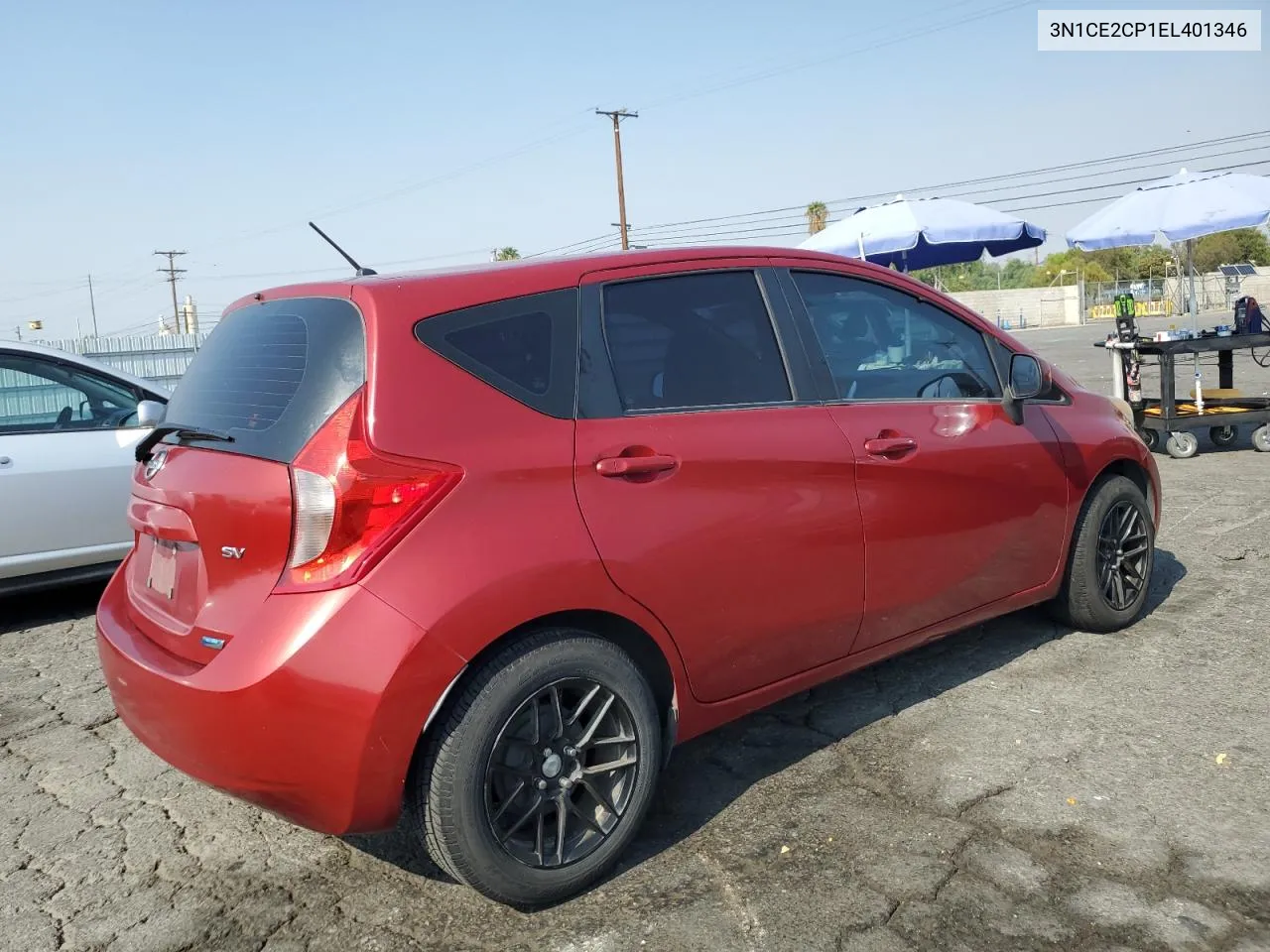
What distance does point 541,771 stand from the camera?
9.01 ft

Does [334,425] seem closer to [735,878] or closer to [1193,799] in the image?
[735,878]

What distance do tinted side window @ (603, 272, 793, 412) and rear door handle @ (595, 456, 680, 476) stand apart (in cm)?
16

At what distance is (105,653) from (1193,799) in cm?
322

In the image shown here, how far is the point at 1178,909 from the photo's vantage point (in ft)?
8.63

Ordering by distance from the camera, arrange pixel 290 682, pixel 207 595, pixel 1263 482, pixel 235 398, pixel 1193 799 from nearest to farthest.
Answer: pixel 290 682 < pixel 207 595 < pixel 235 398 < pixel 1193 799 < pixel 1263 482

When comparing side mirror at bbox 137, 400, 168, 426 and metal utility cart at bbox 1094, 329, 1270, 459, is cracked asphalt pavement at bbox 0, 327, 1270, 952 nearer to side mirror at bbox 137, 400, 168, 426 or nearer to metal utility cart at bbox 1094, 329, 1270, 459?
side mirror at bbox 137, 400, 168, 426

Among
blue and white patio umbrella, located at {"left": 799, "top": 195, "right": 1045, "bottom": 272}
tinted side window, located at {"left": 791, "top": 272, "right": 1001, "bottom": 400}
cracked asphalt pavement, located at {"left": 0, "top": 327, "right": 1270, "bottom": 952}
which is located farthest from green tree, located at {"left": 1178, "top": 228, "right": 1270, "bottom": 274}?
cracked asphalt pavement, located at {"left": 0, "top": 327, "right": 1270, "bottom": 952}

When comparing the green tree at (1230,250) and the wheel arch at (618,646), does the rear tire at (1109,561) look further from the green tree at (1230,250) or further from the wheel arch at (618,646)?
the green tree at (1230,250)

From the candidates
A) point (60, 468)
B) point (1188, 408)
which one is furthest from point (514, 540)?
point (1188, 408)

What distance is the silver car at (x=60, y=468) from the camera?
5609 millimetres

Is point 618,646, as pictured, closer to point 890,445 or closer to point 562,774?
point 562,774

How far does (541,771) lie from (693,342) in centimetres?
133

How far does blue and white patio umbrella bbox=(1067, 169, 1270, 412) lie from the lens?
10.6m

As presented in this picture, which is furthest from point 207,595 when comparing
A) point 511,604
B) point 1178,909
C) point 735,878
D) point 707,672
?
point 1178,909
